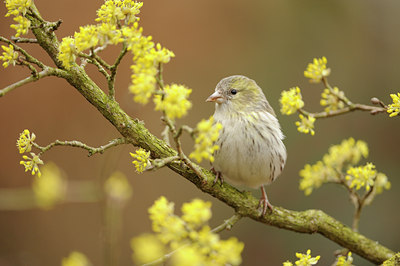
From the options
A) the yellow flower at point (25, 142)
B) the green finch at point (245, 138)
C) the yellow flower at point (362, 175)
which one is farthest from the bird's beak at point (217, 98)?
the yellow flower at point (25, 142)

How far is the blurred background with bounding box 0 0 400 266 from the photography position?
3820mm

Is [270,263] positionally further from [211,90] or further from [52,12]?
[52,12]

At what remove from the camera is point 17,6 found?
4.21 feet

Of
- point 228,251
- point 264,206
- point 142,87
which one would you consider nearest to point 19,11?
point 142,87

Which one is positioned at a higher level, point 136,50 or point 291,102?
point 291,102

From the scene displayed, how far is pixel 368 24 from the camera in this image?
15.5 ft

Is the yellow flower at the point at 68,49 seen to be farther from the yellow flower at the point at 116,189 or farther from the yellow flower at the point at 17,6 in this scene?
the yellow flower at the point at 116,189

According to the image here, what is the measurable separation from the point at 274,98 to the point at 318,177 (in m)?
2.35

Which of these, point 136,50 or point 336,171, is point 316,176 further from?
point 136,50

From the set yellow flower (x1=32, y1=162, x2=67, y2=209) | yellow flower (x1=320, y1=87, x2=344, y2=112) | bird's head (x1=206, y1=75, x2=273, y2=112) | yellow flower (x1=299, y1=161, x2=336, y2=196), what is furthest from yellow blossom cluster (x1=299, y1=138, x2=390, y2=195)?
yellow flower (x1=32, y1=162, x2=67, y2=209)

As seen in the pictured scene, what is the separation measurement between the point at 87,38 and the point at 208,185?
2.53 ft

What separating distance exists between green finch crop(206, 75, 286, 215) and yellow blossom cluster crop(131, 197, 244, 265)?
108cm

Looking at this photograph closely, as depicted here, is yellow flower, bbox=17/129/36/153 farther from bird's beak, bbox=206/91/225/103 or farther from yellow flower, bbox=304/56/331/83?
bird's beak, bbox=206/91/225/103

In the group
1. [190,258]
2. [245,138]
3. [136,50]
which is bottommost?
[190,258]
